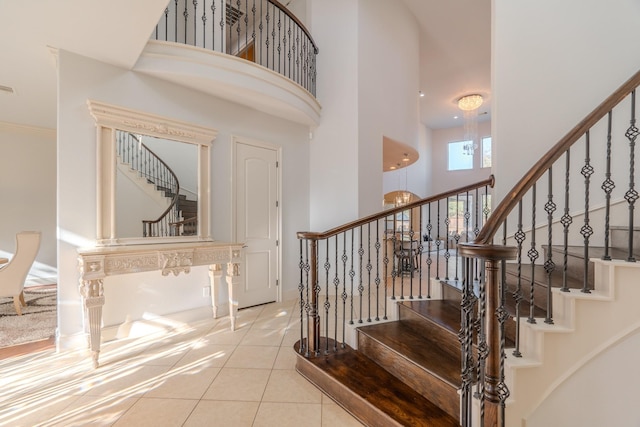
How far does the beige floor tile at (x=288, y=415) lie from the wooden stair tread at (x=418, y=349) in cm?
68

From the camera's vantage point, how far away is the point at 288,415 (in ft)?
6.01

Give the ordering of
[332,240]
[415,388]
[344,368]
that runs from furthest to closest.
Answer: [332,240] → [344,368] → [415,388]

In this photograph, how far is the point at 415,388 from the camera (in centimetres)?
187

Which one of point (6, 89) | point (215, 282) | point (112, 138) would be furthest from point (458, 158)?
point (6, 89)

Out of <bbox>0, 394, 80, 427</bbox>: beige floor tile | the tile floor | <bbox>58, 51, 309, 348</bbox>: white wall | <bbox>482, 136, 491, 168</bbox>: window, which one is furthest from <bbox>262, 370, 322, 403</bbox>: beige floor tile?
<bbox>482, 136, 491, 168</bbox>: window

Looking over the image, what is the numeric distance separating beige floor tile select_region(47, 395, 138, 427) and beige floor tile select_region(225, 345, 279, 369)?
76 centimetres

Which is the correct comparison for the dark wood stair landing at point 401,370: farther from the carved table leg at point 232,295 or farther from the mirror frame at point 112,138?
the mirror frame at point 112,138

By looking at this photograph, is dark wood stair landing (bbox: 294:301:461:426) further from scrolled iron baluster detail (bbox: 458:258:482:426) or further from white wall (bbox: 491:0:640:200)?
white wall (bbox: 491:0:640:200)

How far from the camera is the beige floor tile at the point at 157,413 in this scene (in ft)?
5.77

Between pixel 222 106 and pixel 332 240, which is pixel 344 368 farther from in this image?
pixel 222 106

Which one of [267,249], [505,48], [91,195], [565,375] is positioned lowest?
[565,375]

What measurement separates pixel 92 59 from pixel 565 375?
460 cm

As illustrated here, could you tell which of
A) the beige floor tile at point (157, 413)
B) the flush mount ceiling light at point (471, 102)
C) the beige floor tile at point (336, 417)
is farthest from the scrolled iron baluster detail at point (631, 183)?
the flush mount ceiling light at point (471, 102)

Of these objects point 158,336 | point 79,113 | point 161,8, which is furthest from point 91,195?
point 161,8
